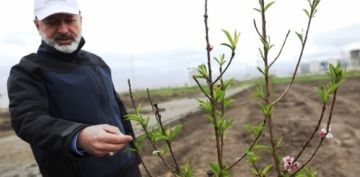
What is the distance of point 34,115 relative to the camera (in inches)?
75.0

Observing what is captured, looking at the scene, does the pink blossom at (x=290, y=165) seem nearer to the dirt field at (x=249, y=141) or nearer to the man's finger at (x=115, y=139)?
the man's finger at (x=115, y=139)

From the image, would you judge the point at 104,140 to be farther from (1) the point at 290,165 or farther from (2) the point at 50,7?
(2) the point at 50,7

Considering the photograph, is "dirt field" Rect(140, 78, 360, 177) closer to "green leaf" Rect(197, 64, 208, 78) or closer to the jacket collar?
the jacket collar

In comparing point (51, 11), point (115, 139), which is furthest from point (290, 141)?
point (115, 139)

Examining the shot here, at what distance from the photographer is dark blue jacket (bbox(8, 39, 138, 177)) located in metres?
1.93

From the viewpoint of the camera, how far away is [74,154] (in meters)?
1.67

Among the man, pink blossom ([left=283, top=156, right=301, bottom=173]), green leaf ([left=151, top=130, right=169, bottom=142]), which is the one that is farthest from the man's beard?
pink blossom ([left=283, top=156, right=301, bottom=173])

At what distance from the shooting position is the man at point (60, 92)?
199 centimetres

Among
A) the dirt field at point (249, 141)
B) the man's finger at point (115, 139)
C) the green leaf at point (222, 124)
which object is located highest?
the man's finger at point (115, 139)

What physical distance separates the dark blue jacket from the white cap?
18cm

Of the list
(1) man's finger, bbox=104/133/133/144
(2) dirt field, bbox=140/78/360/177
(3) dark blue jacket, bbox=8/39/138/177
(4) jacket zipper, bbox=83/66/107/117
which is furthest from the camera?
(2) dirt field, bbox=140/78/360/177

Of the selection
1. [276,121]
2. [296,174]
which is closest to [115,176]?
[296,174]

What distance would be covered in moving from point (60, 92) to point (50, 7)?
0.39 meters

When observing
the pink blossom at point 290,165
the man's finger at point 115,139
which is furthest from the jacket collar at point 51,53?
the pink blossom at point 290,165
